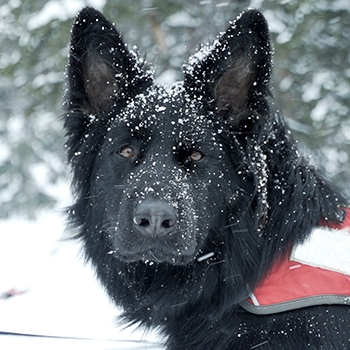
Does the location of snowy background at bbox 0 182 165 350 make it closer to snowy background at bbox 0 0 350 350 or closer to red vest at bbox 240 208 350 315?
snowy background at bbox 0 0 350 350

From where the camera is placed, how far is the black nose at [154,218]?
10.1 feet

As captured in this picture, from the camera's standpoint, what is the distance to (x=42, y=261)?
9320mm

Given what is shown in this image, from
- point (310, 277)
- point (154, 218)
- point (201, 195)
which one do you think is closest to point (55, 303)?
point (201, 195)

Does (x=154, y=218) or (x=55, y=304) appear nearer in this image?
(x=154, y=218)

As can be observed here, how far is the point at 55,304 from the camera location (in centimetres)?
636

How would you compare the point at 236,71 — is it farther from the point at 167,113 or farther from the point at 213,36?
the point at 213,36

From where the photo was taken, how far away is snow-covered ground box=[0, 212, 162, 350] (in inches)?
177

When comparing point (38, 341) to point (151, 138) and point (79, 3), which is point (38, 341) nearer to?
point (151, 138)

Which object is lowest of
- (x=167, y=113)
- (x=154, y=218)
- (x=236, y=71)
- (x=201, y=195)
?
(x=201, y=195)

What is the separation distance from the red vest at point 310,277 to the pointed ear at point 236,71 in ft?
3.08

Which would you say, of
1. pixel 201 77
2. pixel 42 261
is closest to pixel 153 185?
pixel 201 77

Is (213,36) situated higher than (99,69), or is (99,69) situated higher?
(99,69)

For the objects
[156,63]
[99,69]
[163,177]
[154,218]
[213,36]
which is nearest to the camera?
[154,218]

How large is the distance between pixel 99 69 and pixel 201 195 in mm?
1218
